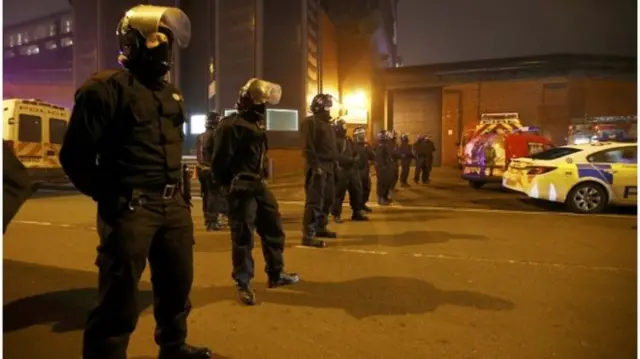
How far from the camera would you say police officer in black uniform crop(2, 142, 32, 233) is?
2.59 metres

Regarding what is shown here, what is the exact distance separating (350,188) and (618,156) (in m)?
5.17

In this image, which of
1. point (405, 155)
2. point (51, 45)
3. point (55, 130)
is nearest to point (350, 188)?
point (405, 155)

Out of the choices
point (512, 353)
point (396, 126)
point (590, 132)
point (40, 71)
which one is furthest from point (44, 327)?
point (40, 71)

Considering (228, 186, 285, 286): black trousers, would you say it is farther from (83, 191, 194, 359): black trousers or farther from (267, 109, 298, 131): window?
(267, 109, 298, 131): window

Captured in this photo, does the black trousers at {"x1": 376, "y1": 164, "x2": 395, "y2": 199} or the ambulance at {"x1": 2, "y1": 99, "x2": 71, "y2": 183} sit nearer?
the black trousers at {"x1": 376, "y1": 164, "x2": 395, "y2": 199}

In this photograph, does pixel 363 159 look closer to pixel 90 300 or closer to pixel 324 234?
pixel 324 234

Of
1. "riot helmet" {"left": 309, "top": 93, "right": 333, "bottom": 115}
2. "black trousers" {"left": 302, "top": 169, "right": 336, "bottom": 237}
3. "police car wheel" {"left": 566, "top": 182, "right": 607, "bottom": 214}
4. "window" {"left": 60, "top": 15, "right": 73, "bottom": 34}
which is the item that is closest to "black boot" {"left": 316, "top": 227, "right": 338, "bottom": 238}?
"black trousers" {"left": 302, "top": 169, "right": 336, "bottom": 237}

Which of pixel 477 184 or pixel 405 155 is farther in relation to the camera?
pixel 405 155

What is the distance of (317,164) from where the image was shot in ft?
20.9

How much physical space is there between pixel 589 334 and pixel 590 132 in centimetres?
1525

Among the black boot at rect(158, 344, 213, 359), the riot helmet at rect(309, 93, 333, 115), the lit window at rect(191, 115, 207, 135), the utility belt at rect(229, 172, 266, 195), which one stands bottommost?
the black boot at rect(158, 344, 213, 359)

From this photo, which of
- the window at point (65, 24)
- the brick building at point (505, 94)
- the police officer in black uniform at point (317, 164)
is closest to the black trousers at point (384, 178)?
the police officer in black uniform at point (317, 164)

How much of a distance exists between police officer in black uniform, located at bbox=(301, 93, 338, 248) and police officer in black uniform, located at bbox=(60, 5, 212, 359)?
3.45m

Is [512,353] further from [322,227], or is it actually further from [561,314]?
[322,227]
